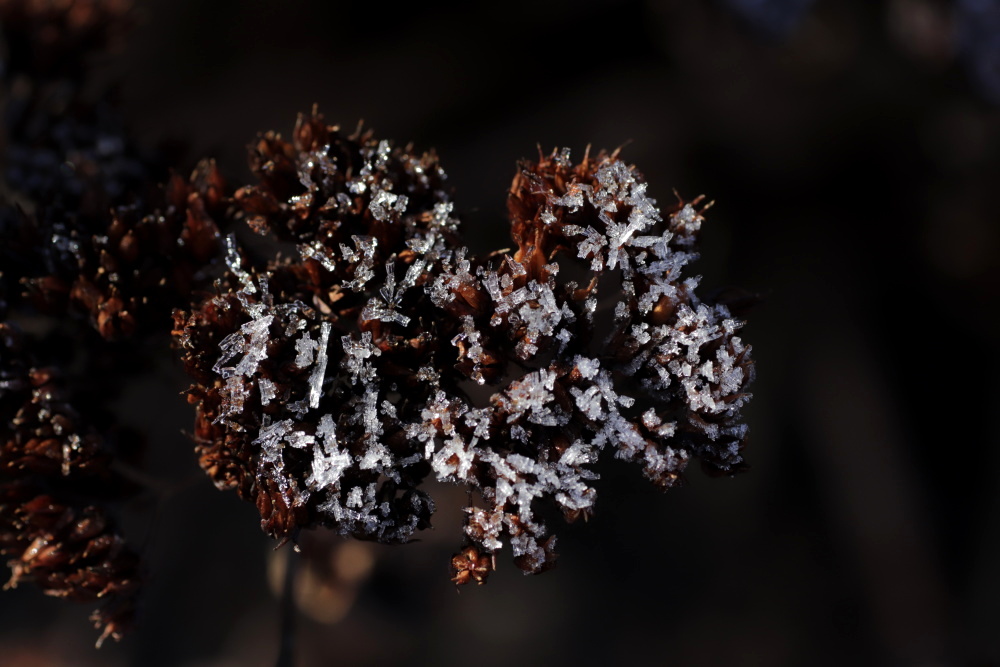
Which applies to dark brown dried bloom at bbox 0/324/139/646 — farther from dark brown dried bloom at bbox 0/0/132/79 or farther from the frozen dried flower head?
dark brown dried bloom at bbox 0/0/132/79

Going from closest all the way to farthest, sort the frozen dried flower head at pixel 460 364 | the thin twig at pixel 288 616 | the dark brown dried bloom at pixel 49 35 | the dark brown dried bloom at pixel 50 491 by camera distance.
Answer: the frozen dried flower head at pixel 460 364
the dark brown dried bloom at pixel 50 491
the thin twig at pixel 288 616
the dark brown dried bloom at pixel 49 35

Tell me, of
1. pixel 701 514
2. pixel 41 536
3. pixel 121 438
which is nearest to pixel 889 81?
pixel 701 514

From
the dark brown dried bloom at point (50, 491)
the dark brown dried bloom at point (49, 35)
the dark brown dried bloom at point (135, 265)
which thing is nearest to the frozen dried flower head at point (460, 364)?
the dark brown dried bloom at point (135, 265)

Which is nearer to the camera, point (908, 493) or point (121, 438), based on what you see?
point (121, 438)

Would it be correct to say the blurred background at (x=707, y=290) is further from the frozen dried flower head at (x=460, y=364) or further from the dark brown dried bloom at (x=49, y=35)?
the frozen dried flower head at (x=460, y=364)

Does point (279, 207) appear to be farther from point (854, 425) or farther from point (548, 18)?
point (854, 425)

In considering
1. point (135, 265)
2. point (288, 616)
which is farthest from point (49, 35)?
point (288, 616)
